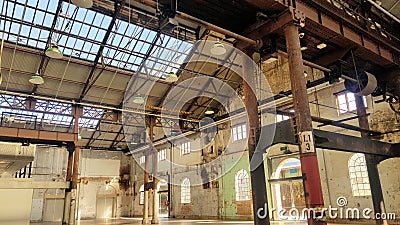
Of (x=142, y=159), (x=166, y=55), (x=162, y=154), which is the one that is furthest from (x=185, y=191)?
(x=166, y=55)

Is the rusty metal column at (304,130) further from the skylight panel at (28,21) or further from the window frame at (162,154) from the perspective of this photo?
the window frame at (162,154)

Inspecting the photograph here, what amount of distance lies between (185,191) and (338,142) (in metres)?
18.9

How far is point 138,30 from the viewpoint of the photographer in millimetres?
18750

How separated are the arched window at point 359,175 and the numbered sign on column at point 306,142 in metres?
9.27

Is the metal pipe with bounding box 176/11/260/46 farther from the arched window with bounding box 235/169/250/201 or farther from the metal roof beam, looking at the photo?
the arched window with bounding box 235/169/250/201

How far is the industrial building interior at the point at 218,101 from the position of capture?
355 inches

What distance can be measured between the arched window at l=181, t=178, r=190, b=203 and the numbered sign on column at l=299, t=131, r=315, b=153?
19.6 meters

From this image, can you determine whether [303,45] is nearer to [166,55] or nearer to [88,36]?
[166,55]

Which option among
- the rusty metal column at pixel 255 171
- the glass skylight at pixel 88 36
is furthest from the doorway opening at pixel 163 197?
the rusty metal column at pixel 255 171

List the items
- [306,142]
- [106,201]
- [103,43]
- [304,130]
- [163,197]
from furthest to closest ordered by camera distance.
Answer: [106,201]
[163,197]
[103,43]
[304,130]
[306,142]

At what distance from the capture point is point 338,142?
380 inches

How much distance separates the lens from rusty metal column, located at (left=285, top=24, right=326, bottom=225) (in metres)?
7.36

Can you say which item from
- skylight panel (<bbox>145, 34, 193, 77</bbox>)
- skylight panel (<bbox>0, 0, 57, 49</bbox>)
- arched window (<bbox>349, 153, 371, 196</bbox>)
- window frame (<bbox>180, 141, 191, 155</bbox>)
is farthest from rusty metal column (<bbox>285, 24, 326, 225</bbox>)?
window frame (<bbox>180, 141, 191, 155</bbox>)

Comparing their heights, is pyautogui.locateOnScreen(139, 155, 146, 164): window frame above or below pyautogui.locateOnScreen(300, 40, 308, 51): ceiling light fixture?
below
